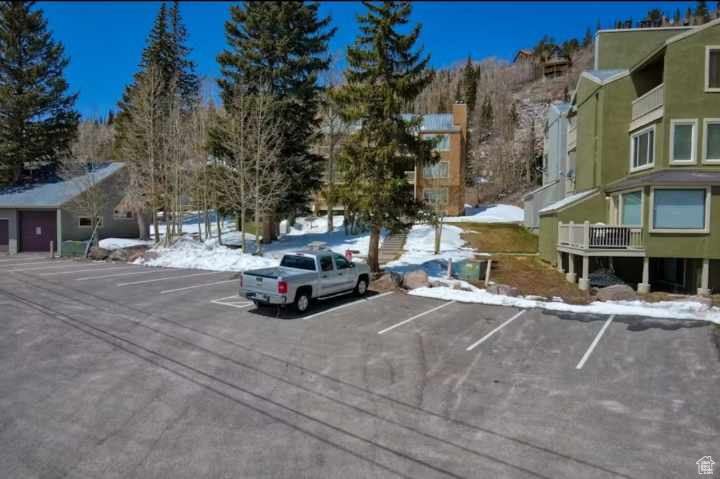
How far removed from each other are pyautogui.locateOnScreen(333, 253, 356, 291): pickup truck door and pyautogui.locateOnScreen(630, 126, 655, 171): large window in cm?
1430

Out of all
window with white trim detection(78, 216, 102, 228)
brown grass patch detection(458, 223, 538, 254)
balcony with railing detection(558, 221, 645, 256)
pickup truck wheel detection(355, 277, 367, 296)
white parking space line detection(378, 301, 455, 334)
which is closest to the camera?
white parking space line detection(378, 301, 455, 334)

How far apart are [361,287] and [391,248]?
46.2 feet

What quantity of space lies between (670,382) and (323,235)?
29084 mm

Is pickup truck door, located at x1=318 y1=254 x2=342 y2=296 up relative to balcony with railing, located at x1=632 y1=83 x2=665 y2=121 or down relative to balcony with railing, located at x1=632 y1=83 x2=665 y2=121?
down

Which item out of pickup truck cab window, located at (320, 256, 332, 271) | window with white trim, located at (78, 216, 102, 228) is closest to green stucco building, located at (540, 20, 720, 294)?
pickup truck cab window, located at (320, 256, 332, 271)

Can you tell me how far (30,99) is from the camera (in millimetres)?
34250

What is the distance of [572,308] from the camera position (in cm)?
1469

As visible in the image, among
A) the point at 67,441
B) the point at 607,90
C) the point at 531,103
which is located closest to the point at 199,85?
the point at 607,90

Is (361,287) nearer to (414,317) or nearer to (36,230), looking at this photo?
(414,317)

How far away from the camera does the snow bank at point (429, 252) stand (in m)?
23.0

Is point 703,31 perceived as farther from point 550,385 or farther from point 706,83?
point 550,385

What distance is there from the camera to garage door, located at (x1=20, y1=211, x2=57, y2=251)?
31547 mm

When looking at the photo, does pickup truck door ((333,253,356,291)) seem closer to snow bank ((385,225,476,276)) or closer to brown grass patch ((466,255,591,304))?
brown grass patch ((466,255,591,304))

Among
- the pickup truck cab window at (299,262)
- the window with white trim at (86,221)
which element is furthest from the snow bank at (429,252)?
the window with white trim at (86,221)
